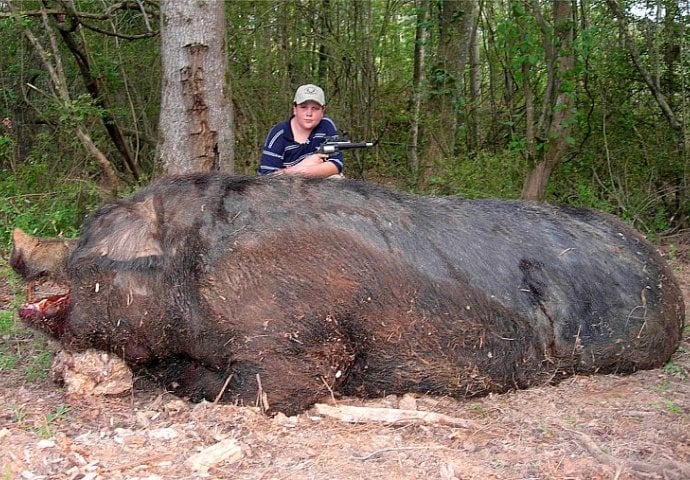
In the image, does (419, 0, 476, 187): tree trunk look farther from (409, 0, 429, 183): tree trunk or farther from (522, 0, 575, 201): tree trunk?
(522, 0, 575, 201): tree trunk

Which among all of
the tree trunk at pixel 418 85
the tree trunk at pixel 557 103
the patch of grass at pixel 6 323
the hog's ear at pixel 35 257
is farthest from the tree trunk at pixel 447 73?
the hog's ear at pixel 35 257

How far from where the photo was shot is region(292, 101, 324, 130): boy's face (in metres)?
5.65

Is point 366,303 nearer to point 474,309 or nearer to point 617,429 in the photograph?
point 474,309

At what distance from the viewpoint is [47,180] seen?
812 centimetres

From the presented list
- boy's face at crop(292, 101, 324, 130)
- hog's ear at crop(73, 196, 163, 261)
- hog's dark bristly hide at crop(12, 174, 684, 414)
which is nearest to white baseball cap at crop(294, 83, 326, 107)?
boy's face at crop(292, 101, 324, 130)

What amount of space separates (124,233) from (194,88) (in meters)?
2.08

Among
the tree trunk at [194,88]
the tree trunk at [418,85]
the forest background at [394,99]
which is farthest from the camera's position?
the tree trunk at [418,85]

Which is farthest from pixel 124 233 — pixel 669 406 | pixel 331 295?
pixel 669 406

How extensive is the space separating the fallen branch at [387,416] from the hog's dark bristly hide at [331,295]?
0.43ft

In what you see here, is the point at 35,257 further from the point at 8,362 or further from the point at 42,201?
the point at 42,201

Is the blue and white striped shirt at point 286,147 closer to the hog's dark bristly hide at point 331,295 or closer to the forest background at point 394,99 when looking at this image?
the forest background at point 394,99

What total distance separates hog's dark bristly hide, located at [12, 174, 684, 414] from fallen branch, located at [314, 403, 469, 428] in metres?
0.13

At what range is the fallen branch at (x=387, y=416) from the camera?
11.2ft

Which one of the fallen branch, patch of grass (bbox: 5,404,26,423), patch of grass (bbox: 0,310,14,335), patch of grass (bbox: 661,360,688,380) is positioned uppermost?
patch of grass (bbox: 0,310,14,335)
